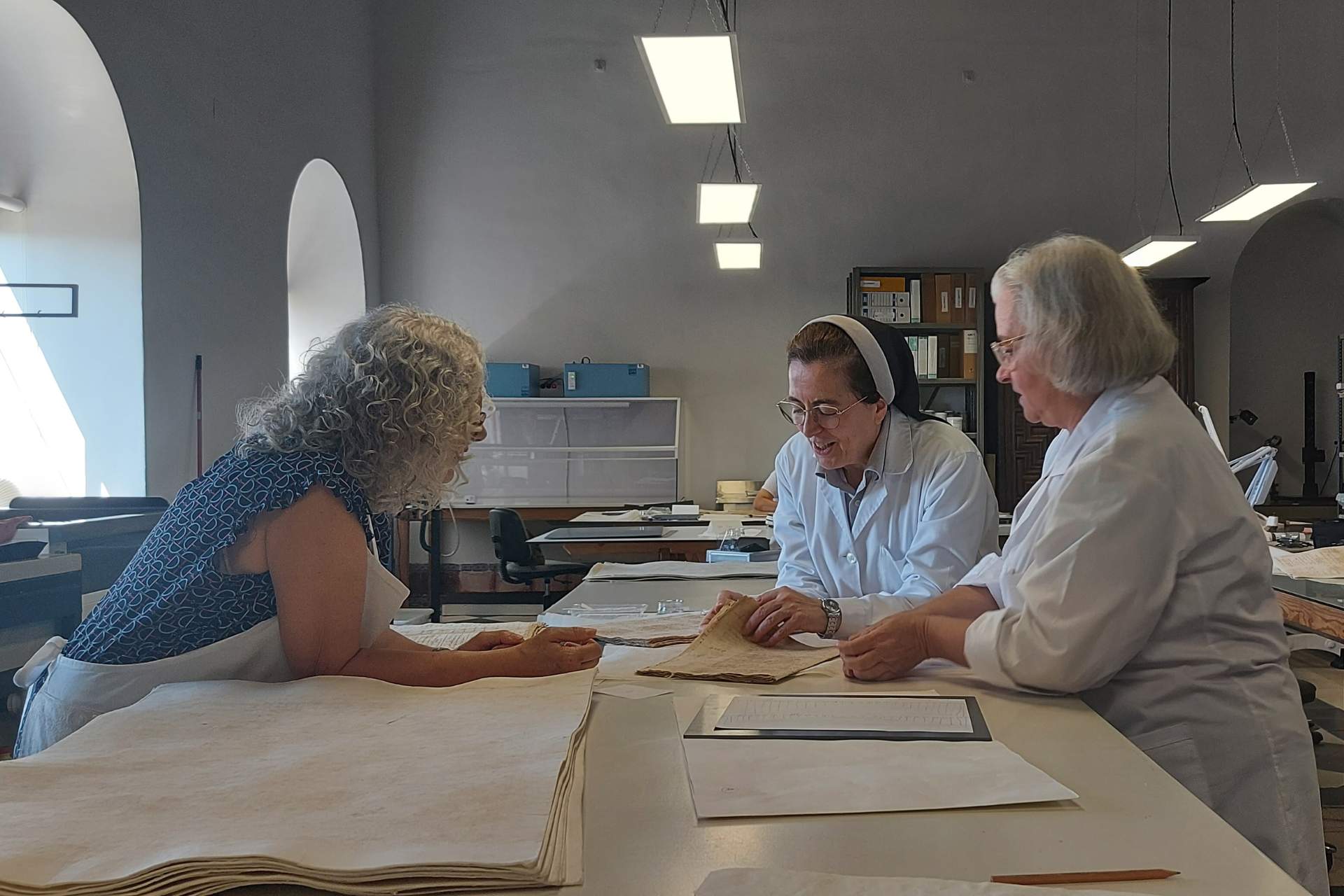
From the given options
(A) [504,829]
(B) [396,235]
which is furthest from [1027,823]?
(B) [396,235]

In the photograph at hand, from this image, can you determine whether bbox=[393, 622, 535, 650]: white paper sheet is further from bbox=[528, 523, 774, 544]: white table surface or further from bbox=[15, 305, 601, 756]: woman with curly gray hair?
bbox=[528, 523, 774, 544]: white table surface

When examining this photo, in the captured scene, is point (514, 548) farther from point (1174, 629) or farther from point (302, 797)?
point (302, 797)

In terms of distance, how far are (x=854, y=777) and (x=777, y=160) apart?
26.3 ft

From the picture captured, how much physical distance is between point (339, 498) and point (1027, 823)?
3.43 ft

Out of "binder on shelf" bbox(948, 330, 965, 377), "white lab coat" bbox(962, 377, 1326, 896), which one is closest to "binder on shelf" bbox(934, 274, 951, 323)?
"binder on shelf" bbox(948, 330, 965, 377)

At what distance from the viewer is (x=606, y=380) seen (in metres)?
8.33

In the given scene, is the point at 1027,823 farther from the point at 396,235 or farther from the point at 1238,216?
the point at 396,235

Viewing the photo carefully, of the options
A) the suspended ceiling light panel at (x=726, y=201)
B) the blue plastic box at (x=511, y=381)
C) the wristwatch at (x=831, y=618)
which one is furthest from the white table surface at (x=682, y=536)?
the wristwatch at (x=831, y=618)

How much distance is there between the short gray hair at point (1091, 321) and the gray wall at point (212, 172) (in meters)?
4.24

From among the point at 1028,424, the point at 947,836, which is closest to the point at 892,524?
the point at 947,836

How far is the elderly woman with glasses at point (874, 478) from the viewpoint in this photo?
225cm

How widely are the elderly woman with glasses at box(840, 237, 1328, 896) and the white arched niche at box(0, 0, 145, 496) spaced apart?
14.2 ft

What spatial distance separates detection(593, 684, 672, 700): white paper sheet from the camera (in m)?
1.50

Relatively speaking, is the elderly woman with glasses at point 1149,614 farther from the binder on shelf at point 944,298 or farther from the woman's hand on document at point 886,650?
the binder on shelf at point 944,298
